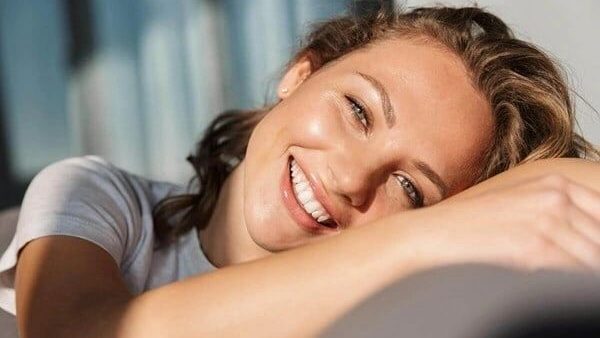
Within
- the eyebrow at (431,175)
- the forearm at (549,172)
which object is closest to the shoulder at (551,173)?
the forearm at (549,172)


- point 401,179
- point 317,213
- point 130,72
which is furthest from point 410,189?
point 130,72

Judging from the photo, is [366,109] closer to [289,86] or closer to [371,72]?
[371,72]

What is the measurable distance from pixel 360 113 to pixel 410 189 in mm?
115

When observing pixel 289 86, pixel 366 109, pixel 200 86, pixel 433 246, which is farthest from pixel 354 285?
pixel 200 86

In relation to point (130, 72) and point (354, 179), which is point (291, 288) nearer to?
point (354, 179)

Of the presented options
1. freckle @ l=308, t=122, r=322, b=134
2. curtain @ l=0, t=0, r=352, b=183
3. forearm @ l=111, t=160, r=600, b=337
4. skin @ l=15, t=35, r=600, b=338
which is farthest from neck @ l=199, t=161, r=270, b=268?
curtain @ l=0, t=0, r=352, b=183

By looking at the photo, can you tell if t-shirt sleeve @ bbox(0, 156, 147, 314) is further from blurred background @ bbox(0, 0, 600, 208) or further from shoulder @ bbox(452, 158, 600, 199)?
blurred background @ bbox(0, 0, 600, 208)

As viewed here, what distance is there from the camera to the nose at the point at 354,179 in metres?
1.13

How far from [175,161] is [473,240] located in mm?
1748

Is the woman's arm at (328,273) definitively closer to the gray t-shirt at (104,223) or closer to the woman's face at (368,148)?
the woman's face at (368,148)

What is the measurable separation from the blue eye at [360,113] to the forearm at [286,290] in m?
0.27

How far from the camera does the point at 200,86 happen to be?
252 centimetres

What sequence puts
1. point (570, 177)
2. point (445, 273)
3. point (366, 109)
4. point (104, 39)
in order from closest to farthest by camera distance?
1. point (445, 273)
2. point (570, 177)
3. point (366, 109)
4. point (104, 39)

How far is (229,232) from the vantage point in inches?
55.9
